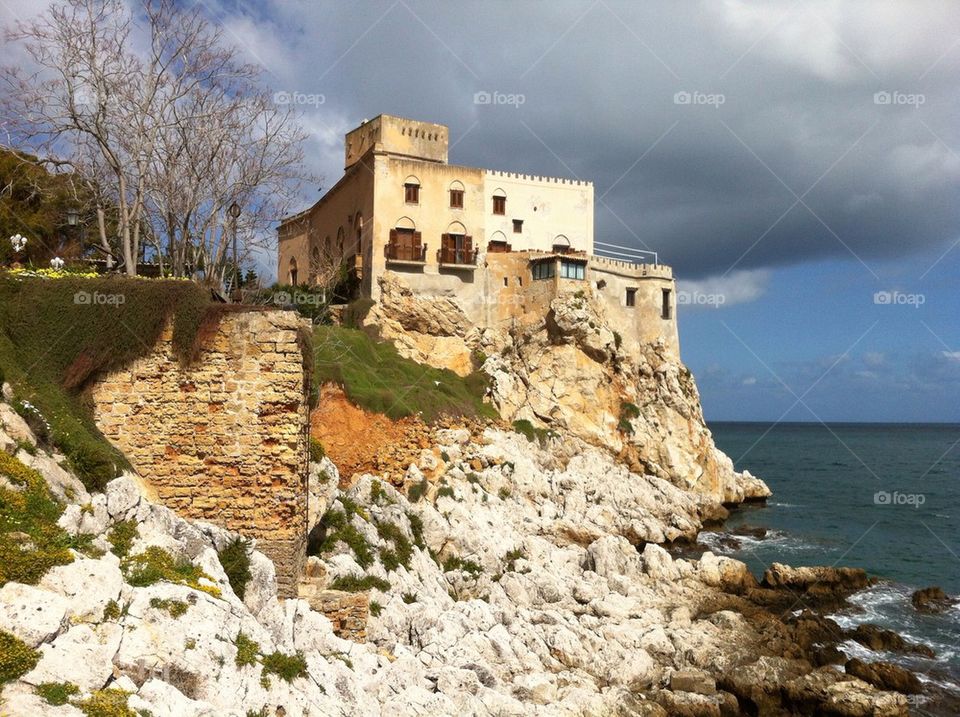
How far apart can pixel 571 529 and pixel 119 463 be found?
67.8 ft

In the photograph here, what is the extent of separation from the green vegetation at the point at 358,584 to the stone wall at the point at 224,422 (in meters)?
4.31

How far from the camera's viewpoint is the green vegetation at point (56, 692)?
19.5 feet

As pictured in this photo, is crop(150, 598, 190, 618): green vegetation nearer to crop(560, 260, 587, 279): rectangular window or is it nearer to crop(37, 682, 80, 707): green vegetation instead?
crop(37, 682, 80, 707): green vegetation

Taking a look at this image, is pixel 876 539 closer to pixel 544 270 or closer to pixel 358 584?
pixel 544 270

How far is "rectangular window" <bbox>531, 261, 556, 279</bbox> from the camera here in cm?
4092

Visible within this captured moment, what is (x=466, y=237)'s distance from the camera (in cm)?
4119

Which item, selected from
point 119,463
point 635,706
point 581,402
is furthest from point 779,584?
point 119,463

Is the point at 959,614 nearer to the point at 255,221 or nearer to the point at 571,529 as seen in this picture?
the point at 571,529

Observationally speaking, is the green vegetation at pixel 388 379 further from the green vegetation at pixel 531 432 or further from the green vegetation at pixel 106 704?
the green vegetation at pixel 106 704

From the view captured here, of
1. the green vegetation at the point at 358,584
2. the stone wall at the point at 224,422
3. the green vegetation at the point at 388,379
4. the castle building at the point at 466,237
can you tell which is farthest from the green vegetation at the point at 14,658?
the castle building at the point at 466,237

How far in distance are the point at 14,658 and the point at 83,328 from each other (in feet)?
20.9

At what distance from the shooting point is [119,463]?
1054cm

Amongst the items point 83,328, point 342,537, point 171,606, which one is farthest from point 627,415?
point 171,606

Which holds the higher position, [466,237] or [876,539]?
[466,237]
